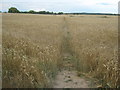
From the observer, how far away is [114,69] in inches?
181

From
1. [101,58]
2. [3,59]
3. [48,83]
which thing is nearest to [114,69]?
[101,58]

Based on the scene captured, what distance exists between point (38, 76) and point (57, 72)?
4.22 ft

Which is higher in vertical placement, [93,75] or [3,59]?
[3,59]

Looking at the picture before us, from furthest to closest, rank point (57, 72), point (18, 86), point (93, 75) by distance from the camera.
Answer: point (57, 72), point (93, 75), point (18, 86)

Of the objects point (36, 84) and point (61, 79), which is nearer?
point (36, 84)

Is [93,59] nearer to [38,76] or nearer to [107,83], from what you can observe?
[107,83]

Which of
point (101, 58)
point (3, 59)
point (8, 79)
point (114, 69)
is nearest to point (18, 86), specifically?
point (8, 79)

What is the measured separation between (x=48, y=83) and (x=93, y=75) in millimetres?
1363

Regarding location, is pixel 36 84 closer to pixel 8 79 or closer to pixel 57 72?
pixel 8 79

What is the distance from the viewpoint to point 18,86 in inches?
168

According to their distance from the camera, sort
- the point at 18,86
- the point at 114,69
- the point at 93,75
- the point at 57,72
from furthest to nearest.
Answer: the point at 57,72 < the point at 93,75 < the point at 114,69 < the point at 18,86

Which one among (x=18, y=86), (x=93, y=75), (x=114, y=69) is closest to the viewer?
(x=18, y=86)

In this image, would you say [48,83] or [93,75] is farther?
[93,75]

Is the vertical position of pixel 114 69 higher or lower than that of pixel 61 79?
higher
